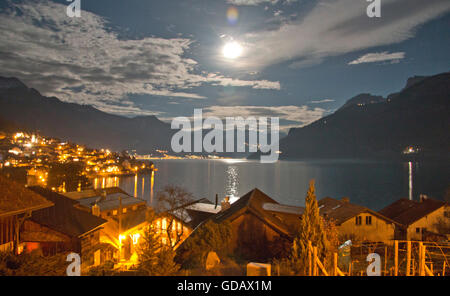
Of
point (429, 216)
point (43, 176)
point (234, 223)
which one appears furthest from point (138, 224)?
point (43, 176)

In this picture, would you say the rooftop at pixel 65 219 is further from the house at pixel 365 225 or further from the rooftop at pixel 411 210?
the rooftop at pixel 411 210

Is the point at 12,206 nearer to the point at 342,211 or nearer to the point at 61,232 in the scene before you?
the point at 61,232

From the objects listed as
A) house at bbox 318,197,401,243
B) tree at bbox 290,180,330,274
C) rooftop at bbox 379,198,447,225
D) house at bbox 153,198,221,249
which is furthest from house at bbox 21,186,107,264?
rooftop at bbox 379,198,447,225

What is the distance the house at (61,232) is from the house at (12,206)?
3459 millimetres

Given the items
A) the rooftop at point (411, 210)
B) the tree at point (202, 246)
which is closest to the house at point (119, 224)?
the tree at point (202, 246)

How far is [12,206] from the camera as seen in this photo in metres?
9.98

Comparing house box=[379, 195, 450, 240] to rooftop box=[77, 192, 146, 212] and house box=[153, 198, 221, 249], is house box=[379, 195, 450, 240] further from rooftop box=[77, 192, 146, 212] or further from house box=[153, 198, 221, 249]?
rooftop box=[77, 192, 146, 212]

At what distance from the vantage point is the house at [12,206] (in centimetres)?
992

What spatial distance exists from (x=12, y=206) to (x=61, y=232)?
7984 millimetres

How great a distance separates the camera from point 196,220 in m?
29.3

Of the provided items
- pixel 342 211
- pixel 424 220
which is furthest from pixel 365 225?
pixel 424 220

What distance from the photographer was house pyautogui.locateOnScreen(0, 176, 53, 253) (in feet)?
32.6

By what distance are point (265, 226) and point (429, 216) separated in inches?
1108
